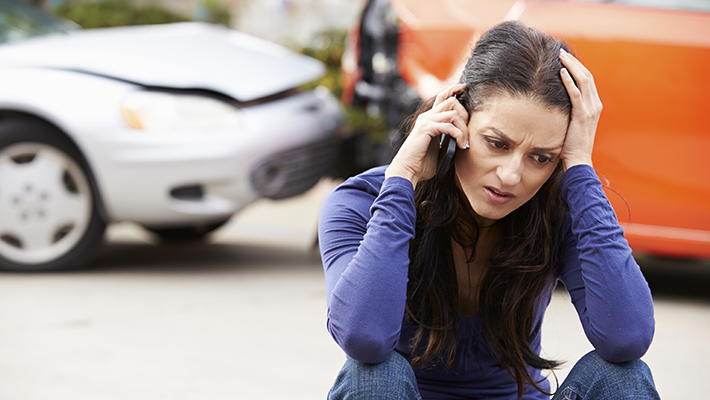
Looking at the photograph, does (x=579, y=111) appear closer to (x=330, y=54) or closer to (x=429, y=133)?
(x=429, y=133)

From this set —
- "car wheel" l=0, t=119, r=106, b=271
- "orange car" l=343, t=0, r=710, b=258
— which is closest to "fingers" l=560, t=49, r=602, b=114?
"orange car" l=343, t=0, r=710, b=258

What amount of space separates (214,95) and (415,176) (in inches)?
99.4

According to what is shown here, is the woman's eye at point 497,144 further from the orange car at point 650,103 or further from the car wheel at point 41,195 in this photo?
the car wheel at point 41,195

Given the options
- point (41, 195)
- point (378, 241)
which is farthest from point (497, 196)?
point (41, 195)

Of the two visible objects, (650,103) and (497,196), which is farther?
(650,103)

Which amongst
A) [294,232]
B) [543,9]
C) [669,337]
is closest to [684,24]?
[543,9]

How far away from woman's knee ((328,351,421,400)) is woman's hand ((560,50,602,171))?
64cm

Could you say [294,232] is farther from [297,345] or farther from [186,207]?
[297,345]

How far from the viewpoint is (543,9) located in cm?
388

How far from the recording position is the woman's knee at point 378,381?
1.77 m

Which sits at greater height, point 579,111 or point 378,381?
point 579,111

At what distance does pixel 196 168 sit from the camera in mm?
4117

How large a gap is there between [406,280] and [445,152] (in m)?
0.33

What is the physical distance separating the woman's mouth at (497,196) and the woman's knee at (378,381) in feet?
1.41
